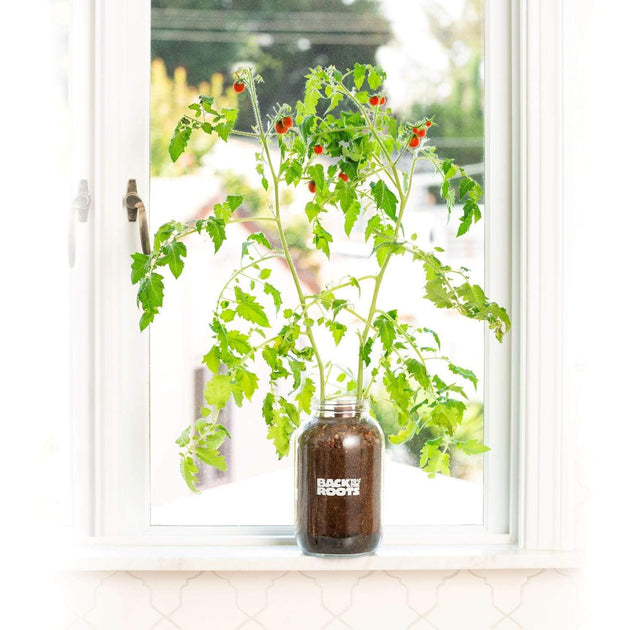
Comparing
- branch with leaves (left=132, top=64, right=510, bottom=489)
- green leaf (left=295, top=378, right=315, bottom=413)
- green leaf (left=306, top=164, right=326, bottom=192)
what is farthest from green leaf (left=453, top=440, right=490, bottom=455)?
green leaf (left=306, top=164, right=326, bottom=192)

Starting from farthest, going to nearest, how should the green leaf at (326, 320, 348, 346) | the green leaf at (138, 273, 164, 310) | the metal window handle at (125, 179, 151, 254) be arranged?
the metal window handle at (125, 179, 151, 254) → the green leaf at (326, 320, 348, 346) → the green leaf at (138, 273, 164, 310)

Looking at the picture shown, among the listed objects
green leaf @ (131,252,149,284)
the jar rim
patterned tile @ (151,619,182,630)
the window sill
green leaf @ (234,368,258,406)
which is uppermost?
green leaf @ (131,252,149,284)

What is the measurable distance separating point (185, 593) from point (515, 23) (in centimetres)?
121

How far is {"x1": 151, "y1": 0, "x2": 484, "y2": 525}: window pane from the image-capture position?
5.08 feet

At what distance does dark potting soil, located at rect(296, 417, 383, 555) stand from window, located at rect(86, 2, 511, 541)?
194 millimetres

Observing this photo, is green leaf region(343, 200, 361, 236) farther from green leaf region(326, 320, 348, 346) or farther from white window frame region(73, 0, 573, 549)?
white window frame region(73, 0, 573, 549)

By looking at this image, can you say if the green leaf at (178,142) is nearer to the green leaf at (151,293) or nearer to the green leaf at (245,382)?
the green leaf at (151,293)
